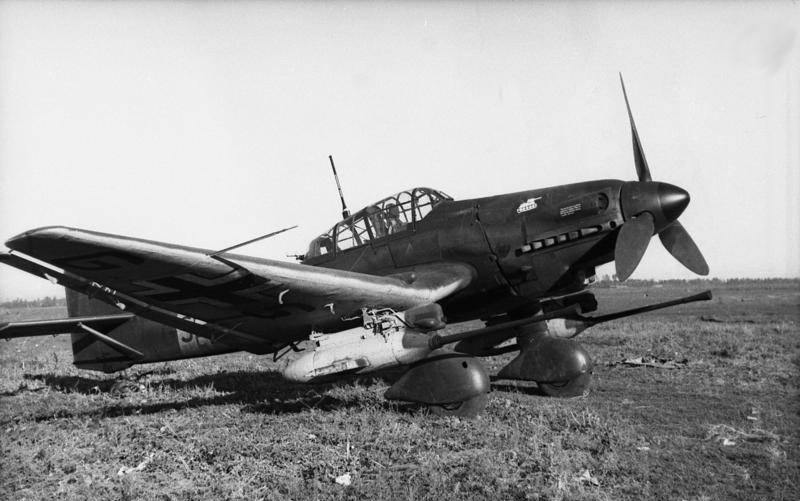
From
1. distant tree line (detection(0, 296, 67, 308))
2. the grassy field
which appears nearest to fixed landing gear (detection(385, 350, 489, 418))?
the grassy field

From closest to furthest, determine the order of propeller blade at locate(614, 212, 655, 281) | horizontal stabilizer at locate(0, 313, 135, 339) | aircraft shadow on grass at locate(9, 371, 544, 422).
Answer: propeller blade at locate(614, 212, 655, 281)
aircraft shadow on grass at locate(9, 371, 544, 422)
horizontal stabilizer at locate(0, 313, 135, 339)

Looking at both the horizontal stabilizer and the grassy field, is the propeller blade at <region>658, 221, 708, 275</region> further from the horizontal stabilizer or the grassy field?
the horizontal stabilizer

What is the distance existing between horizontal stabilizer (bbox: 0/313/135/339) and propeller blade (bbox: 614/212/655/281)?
7.94 meters

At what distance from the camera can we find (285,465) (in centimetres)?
452

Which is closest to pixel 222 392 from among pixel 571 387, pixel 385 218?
pixel 385 218

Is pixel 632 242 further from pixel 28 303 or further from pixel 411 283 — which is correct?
pixel 28 303

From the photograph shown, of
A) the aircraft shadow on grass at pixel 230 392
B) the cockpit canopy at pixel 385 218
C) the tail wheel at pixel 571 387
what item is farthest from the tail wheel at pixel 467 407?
the cockpit canopy at pixel 385 218

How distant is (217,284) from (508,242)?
3744mm

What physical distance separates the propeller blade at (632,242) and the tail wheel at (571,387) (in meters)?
1.72

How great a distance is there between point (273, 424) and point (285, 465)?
156cm

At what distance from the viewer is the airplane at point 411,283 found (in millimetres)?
5250

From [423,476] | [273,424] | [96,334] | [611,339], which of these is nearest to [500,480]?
[423,476]

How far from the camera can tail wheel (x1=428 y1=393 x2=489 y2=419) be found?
5.82m

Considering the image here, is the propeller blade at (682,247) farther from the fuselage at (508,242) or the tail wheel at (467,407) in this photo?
the tail wheel at (467,407)
